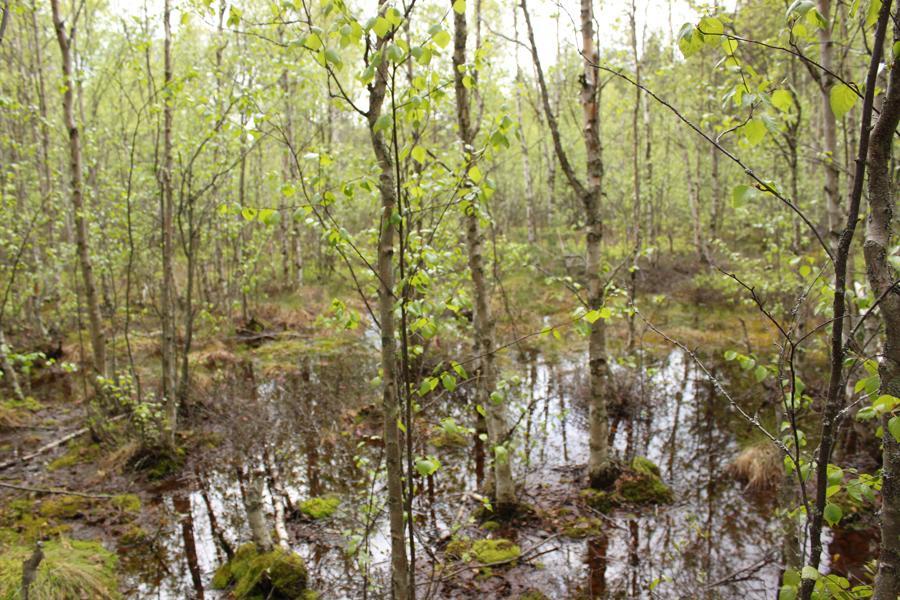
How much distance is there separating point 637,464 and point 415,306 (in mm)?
4621

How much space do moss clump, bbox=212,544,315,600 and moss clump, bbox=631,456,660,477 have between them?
12.3 feet

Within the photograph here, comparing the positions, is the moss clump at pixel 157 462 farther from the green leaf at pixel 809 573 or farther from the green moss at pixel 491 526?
the green leaf at pixel 809 573

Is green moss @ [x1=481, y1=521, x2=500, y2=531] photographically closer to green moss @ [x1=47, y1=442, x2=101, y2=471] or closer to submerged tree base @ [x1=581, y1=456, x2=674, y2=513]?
submerged tree base @ [x1=581, y1=456, x2=674, y2=513]

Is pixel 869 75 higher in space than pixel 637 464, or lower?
higher

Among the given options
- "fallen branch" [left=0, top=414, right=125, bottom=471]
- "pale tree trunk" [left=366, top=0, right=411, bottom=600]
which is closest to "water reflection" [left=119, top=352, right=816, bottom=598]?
"pale tree trunk" [left=366, top=0, right=411, bottom=600]

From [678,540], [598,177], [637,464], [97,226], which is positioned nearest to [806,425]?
[637,464]

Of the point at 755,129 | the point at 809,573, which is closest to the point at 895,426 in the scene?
the point at 809,573

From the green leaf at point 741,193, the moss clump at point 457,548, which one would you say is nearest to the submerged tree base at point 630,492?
the moss clump at point 457,548

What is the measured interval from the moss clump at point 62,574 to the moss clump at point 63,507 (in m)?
1.04

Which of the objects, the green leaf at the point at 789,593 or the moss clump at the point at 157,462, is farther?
the moss clump at the point at 157,462

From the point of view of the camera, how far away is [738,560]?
478 centimetres

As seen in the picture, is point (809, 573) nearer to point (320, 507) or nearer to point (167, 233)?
point (320, 507)

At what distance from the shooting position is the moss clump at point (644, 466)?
19.5 ft

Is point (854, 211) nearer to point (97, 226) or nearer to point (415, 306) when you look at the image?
point (415, 306)
